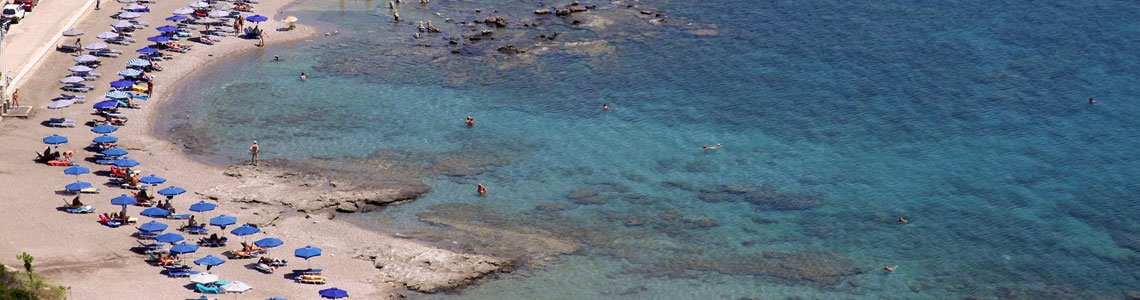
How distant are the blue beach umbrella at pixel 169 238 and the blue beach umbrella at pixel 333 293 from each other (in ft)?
25.9

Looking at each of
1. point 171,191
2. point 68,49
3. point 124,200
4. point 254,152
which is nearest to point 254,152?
point 254,152

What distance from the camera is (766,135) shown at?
77438 mm

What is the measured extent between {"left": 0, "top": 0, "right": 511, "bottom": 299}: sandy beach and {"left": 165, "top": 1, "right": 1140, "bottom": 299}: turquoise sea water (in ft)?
9.69

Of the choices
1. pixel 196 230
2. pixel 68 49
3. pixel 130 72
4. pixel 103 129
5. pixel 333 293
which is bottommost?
pixel 196 230

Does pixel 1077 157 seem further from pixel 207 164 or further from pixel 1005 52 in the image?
pixel 207 164

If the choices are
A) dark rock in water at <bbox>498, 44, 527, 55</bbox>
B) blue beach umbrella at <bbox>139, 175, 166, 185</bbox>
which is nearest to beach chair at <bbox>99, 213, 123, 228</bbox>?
blue beach umbrella at <bbox>139, 175, 166, 185</bbox>

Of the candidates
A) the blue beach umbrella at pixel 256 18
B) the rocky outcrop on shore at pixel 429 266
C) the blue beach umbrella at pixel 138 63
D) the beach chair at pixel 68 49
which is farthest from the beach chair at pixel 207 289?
the blue beach umbrella at pixel 256 18

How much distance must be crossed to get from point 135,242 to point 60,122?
61.3ft

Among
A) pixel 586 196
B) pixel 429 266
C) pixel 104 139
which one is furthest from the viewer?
pixel 104 139

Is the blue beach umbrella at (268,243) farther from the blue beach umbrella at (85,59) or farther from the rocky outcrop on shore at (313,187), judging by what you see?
the blue beach umbrella at (85,59)

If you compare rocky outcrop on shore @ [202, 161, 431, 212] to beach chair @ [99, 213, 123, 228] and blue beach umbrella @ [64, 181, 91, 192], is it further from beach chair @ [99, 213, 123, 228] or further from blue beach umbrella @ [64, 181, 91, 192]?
beach chair @ [99, 213, 123, 228]

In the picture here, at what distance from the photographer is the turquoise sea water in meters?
61.2

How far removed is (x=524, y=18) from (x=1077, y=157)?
43498 mm

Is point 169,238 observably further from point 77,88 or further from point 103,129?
point 77,88
